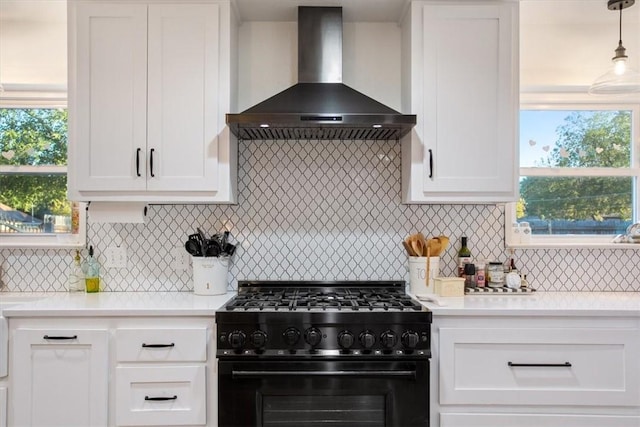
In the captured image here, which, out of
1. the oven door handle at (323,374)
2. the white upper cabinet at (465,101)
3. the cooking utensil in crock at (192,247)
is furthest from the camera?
the cooking utensil in crock at (192,247)

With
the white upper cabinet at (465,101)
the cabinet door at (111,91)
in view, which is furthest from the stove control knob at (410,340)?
the cabinet door at (111,91)

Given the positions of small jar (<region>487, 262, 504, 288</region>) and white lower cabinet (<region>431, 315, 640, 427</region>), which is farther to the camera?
small jar (<region>487, 262, 504, 288</region>)

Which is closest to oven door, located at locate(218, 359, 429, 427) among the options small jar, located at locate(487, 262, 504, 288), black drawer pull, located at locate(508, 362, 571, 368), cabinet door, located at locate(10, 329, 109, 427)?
black drawer pull, located at locate(508, 362, 571, 368)

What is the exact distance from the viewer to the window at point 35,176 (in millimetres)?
2537

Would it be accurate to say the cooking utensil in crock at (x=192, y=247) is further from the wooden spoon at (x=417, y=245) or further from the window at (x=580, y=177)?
the window at (x=580, y=177)

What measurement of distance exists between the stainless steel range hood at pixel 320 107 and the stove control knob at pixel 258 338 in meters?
0.96

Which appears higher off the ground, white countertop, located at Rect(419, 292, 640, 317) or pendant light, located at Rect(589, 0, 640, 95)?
pendant light, located at Rect(589, 0, 640, 95)

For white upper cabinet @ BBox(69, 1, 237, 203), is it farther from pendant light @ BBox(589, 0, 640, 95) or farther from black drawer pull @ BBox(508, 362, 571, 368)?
pendant light @ BBox(589, 0, 640, 95)

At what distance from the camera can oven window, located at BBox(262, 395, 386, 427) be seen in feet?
6.02

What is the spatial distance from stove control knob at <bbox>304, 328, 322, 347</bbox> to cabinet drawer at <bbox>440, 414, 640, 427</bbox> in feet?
2.11

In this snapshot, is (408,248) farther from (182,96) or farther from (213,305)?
(182,96)

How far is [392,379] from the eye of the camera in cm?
183

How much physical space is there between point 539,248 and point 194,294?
1.95 metres

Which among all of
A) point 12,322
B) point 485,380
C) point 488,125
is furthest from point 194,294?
point 488,125
